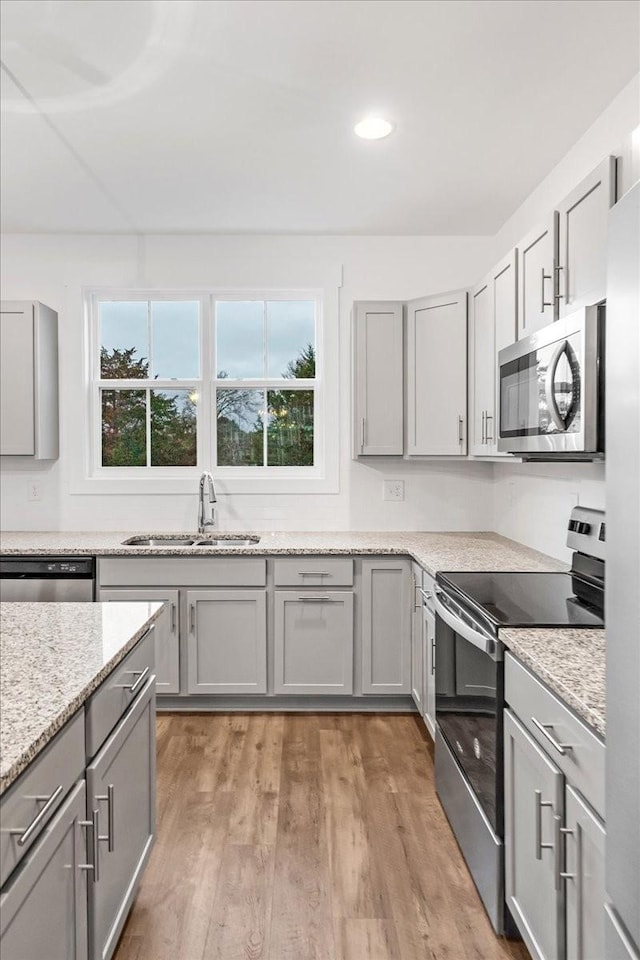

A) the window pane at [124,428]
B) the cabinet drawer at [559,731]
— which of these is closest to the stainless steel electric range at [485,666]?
the cabinet drawer at [559,731]

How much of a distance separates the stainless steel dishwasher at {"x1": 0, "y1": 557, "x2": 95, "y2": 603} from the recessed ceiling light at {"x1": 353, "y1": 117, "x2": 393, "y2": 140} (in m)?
2.36

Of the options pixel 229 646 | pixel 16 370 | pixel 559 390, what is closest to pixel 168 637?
pixel 229 646

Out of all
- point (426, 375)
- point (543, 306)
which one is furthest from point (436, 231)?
point (543, 306)

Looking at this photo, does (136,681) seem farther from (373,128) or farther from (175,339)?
(175,339)

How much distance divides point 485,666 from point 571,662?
42 cm

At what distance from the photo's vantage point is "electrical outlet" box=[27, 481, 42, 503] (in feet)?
12.9

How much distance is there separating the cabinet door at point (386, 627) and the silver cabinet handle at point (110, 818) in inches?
76.9

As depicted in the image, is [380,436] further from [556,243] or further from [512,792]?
[512,792]

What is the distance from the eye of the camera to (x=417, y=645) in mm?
3148

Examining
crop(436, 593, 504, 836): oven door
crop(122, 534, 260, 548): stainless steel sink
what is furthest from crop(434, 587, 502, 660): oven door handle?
crop(122, 534, 260, 548): stainless steel sink

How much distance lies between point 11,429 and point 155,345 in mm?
1005

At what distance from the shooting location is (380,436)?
12.0ft

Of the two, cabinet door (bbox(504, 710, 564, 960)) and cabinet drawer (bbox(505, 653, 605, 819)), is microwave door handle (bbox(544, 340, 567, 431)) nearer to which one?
cabinet drawer (bbox(505, 653, 605, 819))

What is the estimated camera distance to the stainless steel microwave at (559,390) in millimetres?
1755
